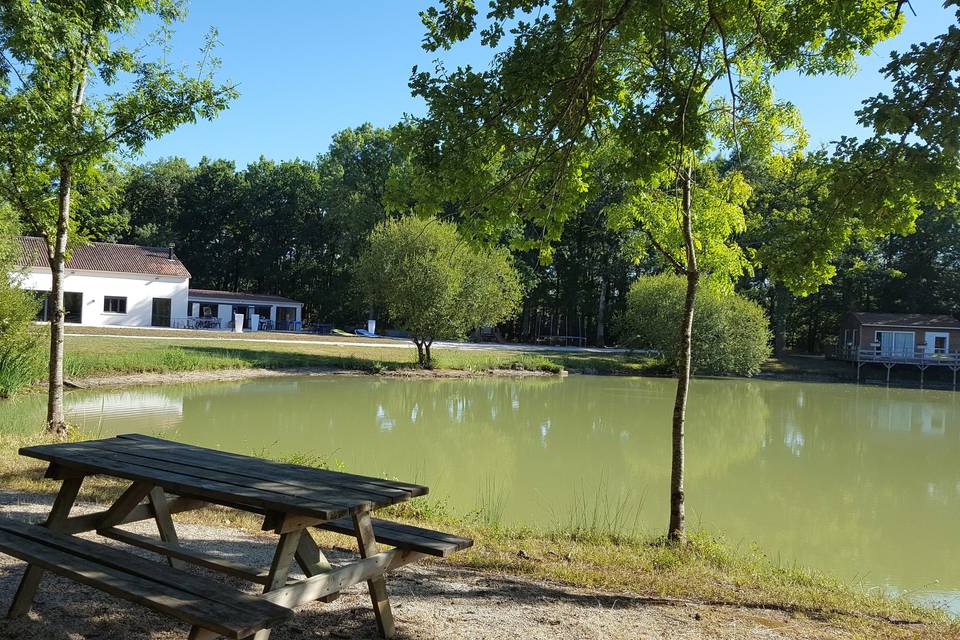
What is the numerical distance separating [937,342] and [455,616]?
44.7 metres

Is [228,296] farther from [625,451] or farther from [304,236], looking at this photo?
[625,451]

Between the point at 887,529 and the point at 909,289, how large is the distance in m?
42.6

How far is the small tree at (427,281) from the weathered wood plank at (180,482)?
984 inches

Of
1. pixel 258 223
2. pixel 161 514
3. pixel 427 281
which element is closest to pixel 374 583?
pixel 161 514

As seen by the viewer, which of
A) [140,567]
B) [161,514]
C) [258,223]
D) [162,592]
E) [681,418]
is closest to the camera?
[162,592]

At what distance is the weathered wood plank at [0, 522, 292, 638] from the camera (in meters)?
2.42

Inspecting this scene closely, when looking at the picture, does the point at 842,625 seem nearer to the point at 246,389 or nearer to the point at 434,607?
the point at 434,607

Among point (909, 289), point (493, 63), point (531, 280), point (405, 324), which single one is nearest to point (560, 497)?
point (493, 63)

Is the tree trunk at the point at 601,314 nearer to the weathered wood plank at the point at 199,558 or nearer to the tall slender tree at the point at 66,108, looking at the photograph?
the tall slender tree at the point at 66,108

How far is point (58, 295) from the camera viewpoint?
851cm

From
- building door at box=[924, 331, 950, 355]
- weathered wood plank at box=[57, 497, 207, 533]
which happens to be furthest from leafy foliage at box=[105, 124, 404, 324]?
weathered wood plank at box=[57, 497, 207, 533]

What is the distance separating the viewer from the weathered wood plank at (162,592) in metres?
2.42

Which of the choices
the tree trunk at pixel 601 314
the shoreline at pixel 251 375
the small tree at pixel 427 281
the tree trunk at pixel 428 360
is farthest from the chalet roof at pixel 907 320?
the tree trunk at pixel 428 360

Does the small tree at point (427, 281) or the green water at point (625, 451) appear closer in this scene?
the green water at point (625, 451)
